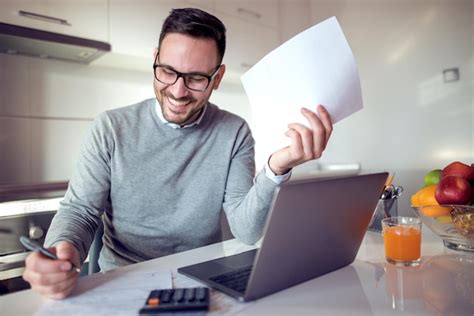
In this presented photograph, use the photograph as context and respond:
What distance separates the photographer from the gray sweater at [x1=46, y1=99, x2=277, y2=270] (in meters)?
0.94

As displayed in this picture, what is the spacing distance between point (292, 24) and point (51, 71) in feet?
6.43

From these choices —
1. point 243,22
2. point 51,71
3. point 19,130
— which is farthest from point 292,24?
point 19,130

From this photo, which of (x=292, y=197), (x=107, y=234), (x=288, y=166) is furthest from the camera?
(x=107, y=234)

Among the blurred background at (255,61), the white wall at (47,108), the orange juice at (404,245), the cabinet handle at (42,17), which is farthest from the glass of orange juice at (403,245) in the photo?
the white wall at (47,108)

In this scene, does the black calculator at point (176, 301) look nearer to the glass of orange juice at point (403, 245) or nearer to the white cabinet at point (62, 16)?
the glass of orange juice at point (403, 245)

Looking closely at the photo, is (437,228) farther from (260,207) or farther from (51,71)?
(51,71)

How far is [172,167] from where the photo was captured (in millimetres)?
1015

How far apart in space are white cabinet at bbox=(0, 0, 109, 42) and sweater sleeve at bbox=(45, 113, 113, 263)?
3.09 feet

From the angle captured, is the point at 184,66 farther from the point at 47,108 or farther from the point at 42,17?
the point at 47,108

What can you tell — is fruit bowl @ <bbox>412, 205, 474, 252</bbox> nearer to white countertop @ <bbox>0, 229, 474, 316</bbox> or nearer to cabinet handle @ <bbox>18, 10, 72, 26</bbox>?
white countertop @ <bbox>0, 229, 474, 316</bbox>

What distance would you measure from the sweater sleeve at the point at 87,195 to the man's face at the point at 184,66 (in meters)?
0.20

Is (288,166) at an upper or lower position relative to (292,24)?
lower

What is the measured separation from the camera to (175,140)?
1.04m

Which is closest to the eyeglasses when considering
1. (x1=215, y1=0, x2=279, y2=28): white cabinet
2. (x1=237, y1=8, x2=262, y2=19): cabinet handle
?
(x1=215, y1=0, x2=279, y2=28): white cabinet
